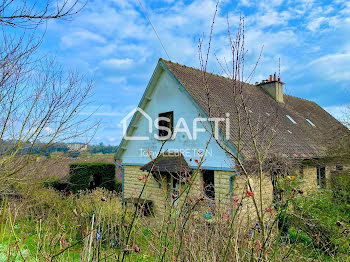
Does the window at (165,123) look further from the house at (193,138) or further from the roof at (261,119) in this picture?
the roof at (261,119)

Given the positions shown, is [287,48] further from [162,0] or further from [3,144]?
[3,144]

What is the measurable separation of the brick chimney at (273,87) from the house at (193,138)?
2.04 metres

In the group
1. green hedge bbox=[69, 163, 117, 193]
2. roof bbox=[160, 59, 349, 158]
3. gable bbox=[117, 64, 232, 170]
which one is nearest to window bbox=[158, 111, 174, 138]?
gable bbox=[117, 64, 232, 170]

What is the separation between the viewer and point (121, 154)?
15.3 m

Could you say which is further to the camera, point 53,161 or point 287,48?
point 53,161

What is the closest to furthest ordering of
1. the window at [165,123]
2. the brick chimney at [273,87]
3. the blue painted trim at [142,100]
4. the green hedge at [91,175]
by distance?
1. the window at [165,123]
2. the blue painted trim at [142,100]
3. the green hedge at [91,175]
4. the brick chimney at [273,87]

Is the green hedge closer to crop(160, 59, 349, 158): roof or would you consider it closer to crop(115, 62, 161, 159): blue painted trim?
crop(115, 62, 161, 159): blue painted trim

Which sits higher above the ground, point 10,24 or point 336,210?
point 10,24

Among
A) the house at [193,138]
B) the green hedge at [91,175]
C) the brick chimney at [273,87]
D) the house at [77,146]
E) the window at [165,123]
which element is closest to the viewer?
the house at [77,146]

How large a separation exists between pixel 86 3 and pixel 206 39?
2433mm

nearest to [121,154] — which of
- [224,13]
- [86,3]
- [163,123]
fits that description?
[163,123]

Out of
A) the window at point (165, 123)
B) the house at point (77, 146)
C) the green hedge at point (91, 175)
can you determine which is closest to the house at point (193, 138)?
the window at point (165, 123)

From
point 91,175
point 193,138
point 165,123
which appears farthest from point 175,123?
point 91,175

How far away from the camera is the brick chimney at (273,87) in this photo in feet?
59.8
